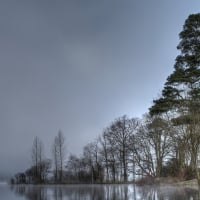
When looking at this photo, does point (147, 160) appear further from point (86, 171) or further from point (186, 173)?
point (86, 171)

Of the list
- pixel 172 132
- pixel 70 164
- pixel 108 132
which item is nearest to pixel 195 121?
pixel 172 132

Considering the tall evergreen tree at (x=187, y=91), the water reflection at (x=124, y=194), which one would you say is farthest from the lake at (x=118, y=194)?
the tall evergreen tree at (x=187, y=91)

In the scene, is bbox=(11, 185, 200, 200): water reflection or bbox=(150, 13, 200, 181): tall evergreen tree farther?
bbox=(150, 13, 200, 181): tall evergreen tree

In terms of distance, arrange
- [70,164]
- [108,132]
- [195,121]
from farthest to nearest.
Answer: [70,164], [108,132], [195,121]

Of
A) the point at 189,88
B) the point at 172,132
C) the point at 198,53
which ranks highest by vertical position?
the point at 198,53

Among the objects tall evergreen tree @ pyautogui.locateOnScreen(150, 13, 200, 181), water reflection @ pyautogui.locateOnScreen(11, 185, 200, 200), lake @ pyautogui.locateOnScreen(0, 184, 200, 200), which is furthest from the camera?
tall evergreen tree @ pyautogui.locateOnScreen(150, 13, 200, 181)

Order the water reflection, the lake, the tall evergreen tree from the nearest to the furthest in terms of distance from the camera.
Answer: the water reflection → the lake → the tall evergreen tree

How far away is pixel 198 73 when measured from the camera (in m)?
27.3

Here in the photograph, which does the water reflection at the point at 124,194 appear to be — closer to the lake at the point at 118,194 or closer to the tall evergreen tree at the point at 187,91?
the lake at the point at 118,194

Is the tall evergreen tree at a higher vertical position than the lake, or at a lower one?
higher

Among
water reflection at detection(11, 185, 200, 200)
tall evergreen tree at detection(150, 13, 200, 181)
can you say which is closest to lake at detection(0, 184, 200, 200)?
water reflection at detection(11, 185, 200, 200)

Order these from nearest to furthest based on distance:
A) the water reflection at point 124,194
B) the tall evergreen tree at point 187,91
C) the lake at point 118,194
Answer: the water reflection at point 124,194 → the lake at point 118,194 → the tall evergreen tree at point 187,91

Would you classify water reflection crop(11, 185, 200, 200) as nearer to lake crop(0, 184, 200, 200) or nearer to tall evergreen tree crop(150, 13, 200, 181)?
lake crop(0, 184, 200, 200)

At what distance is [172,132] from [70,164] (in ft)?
171
